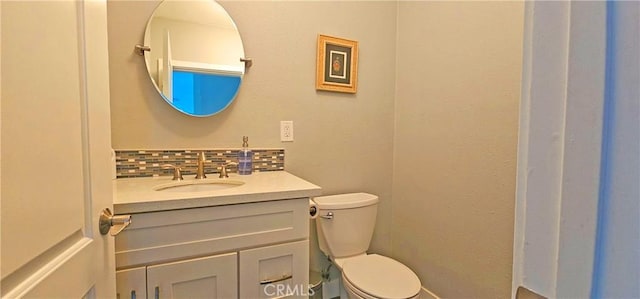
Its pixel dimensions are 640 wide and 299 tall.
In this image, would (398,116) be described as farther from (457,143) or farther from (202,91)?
(202,91)

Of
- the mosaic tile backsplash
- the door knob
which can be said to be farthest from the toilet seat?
the door knob

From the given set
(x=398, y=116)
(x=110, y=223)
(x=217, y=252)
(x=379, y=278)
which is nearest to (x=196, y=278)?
(x=217, y=252)

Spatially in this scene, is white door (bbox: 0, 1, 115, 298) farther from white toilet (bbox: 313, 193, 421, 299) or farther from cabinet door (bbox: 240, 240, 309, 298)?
white toilet (bbox: 313, 193, 421, 299)

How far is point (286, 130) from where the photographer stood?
165cm

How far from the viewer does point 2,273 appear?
0.37m

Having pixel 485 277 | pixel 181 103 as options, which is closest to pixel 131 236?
pixel 181 103

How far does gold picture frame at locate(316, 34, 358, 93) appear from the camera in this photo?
1.71m

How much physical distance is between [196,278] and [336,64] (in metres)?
1.30

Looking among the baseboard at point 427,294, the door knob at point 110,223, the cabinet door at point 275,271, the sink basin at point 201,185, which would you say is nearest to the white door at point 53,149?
the door knob at point 110,223

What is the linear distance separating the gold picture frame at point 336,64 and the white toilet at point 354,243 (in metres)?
0.65

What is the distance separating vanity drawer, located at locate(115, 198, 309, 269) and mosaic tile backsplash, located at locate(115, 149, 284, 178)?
1.69 ft

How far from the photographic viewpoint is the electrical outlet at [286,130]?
5.38ft

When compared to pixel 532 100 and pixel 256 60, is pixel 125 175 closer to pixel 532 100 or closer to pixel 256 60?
pixel 256 60

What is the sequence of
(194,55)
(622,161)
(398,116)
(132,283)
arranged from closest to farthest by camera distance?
(622,161) → (132,283) → (194,55) → (398,116)
